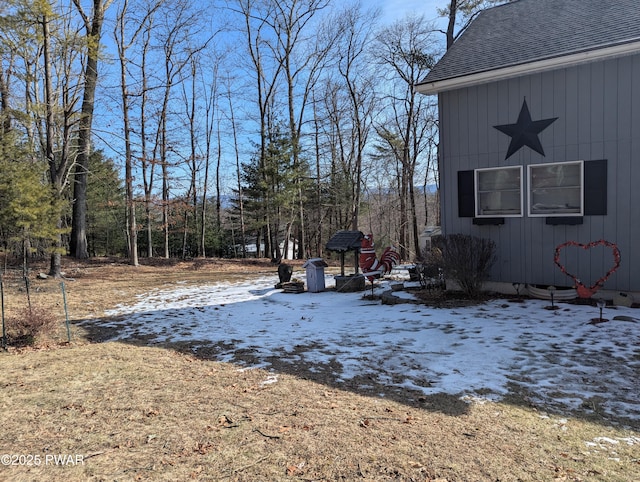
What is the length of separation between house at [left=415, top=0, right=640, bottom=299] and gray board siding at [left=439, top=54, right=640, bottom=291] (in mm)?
16

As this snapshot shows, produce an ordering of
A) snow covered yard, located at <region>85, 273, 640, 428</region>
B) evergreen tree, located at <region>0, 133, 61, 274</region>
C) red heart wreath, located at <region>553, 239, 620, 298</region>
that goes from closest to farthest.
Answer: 1. snow covered yard, located at <region>85, 273, 640, 428</region>
2. red heart wreath, located at <region>553, 239, 620, 298</region>
3. evergreen tree, located at <region>0, 133, 61, 274</region>

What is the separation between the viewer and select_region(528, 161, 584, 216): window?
6.84 meters

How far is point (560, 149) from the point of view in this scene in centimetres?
687

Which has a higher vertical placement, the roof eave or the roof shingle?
the roof shingle

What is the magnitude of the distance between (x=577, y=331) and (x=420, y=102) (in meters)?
20.5

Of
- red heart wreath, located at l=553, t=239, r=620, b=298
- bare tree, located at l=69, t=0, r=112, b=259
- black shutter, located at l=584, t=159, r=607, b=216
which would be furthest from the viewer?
bare tree, located at l=69, t=0, r=112, b=259

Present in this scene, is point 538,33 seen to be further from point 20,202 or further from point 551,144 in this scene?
point 20,202

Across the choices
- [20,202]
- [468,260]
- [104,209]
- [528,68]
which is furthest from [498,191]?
[104,209]

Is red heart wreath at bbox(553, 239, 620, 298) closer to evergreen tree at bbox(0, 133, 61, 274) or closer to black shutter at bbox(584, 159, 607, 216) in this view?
black shutter at bbox(584, 159, 607, 216)

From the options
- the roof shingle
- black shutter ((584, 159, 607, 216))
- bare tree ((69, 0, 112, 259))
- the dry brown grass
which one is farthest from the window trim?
bare tree ((69, 0, 112, 259))

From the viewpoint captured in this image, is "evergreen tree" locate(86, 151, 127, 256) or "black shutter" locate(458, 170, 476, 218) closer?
"black shutter" locate(458, 170, 476, 218)

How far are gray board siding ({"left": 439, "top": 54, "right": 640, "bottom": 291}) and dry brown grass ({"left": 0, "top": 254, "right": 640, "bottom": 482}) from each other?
463cm

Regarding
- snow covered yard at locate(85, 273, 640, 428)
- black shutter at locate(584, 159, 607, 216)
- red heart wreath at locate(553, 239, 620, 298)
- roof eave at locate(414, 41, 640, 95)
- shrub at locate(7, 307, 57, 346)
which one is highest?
roof eave at locate(414, 41, 640, 95)

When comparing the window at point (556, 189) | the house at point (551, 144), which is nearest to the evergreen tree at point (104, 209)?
the house at point (551, 144)
